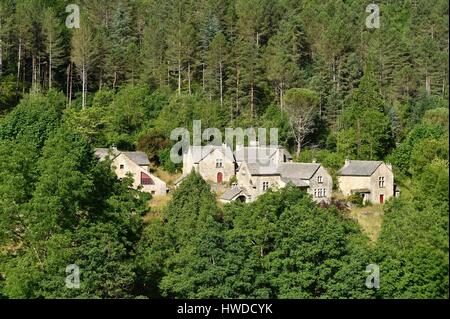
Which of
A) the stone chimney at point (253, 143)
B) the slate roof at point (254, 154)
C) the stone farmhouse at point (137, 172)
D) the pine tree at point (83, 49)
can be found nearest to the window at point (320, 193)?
the slate roof at point (254, 154)

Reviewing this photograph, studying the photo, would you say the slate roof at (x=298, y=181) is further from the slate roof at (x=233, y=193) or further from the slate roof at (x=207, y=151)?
the slate roof at (x=207, y=151)

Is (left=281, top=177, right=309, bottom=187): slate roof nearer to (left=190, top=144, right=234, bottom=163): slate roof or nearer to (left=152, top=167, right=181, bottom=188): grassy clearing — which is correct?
(left=190, top=144, right=234, bottom=163): slate roof

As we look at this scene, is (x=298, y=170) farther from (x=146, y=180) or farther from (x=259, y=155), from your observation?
(x=146, y=180)

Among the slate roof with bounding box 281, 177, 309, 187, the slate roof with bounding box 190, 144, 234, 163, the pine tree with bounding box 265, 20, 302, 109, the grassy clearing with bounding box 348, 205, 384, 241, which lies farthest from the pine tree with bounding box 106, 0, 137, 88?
the grassy clearing with bounding box 348, 205, 384, 241

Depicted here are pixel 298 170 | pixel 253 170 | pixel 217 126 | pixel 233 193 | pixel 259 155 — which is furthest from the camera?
pixel 217 126

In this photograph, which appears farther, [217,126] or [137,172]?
[217,126]

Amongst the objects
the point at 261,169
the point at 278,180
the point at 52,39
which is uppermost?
the point at 52,39

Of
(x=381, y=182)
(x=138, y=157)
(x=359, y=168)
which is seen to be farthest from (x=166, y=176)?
(x=381, y=182)
